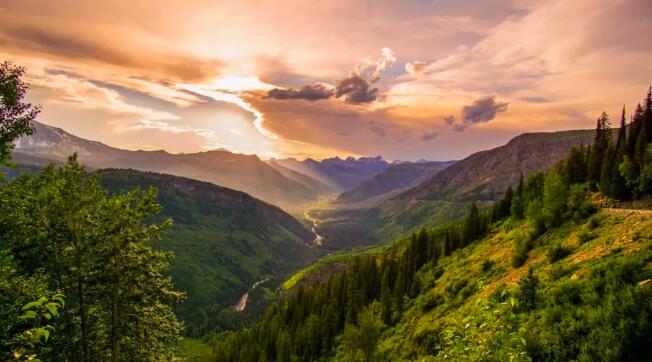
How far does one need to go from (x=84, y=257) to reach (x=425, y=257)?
108 metres

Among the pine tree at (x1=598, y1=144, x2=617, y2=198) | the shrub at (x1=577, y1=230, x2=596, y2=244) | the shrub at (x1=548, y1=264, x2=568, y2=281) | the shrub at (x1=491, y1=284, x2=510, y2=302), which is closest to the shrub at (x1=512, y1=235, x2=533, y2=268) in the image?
the shrub at (x1=577, y1=230, x2=596, y2=244)

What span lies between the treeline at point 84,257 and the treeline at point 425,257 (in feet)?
99.1

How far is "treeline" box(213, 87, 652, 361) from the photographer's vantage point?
5666cm

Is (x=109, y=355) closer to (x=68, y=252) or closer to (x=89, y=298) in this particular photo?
(x=89, y=298)

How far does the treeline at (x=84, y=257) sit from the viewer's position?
68.6ft

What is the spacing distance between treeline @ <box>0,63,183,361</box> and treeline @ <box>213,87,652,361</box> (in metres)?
30.2

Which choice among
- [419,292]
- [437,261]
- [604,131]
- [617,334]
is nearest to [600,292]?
[617,334]

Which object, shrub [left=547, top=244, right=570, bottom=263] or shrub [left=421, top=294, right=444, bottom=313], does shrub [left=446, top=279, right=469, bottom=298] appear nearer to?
shrub [left=421, top=294, right=444, bottom=313]

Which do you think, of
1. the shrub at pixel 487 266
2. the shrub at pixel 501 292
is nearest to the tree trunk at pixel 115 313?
A: the shrub at pixel 501 292

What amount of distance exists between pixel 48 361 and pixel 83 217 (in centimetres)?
1013

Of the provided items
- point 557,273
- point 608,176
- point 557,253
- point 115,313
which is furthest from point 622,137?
point 115,313

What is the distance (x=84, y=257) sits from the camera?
25016mm

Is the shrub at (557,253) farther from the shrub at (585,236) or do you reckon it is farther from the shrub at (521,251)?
the shrub at (521,251)

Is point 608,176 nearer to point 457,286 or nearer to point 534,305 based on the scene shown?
point 457,286
